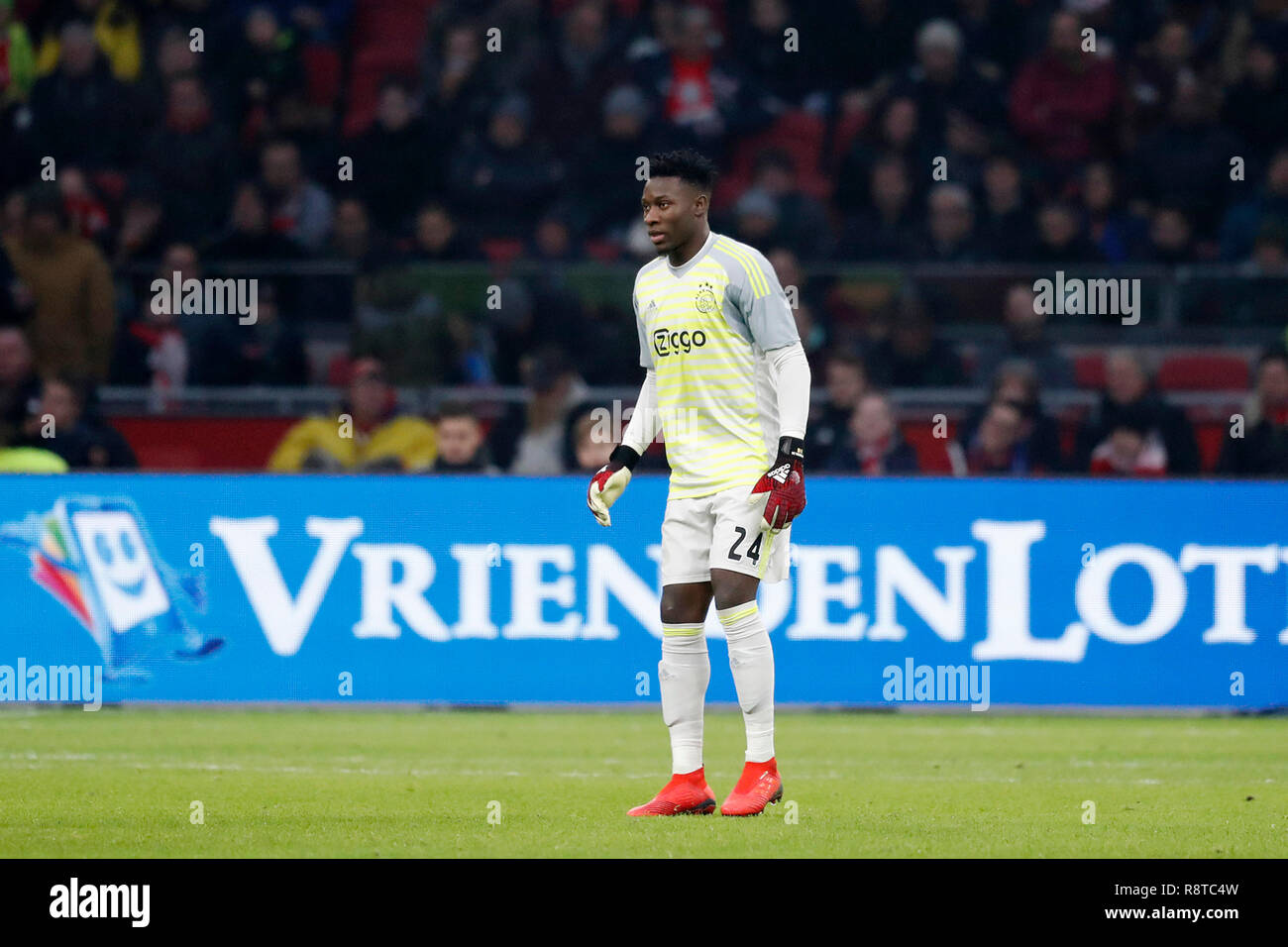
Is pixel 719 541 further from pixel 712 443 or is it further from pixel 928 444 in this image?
pixel 928 444

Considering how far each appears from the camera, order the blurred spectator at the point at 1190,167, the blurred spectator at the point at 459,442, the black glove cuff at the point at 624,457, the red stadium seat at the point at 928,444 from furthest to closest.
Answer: the blurred spectator at the point at 1190,167 → the red stadium seat at the point at 928,444 → the blurred spectator at the point at 459,442 → the black glove cuff at the point at 624,457

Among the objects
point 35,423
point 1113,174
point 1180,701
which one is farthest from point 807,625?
point 1113,174

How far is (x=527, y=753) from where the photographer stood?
8.73m

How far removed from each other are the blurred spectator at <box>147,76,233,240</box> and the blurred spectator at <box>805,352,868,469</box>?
17.1 feet

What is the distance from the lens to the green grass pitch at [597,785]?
5.99m

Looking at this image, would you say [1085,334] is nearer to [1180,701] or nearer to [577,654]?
[1180,701]

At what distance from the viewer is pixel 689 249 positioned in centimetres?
670

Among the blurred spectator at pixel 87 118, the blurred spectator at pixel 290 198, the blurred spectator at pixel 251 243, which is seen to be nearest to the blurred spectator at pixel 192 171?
the blurred spectator at pixel 290 198

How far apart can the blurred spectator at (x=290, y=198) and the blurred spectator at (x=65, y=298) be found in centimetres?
173

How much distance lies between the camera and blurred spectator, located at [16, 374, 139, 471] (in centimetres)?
1152

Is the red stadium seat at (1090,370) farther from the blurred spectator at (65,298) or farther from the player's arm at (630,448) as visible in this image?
the player's arm at (630,448)

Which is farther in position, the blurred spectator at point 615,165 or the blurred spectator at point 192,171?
the blurred spectator at point 192,171

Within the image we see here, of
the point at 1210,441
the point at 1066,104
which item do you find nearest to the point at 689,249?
the point at 1210,441

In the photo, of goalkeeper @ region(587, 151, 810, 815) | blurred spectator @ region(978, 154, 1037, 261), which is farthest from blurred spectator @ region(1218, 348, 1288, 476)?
goalkeeper @ region(587, 151, 810, 815)
